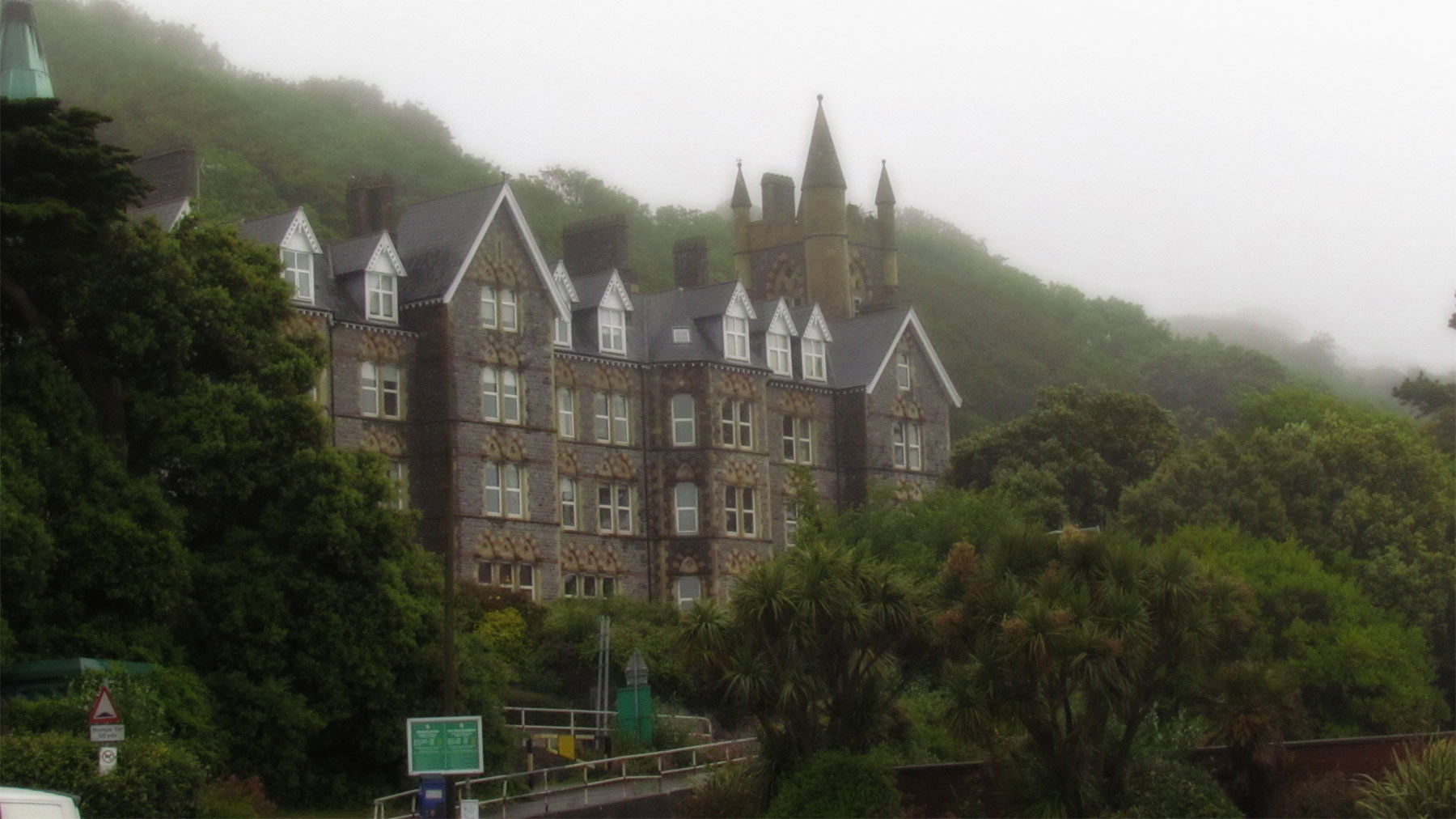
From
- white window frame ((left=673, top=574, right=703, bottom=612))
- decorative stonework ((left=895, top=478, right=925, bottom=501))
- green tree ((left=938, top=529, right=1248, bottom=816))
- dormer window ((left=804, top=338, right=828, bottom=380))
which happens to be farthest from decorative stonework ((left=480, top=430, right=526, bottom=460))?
green tree ((left=938, top=529, right=1248, bottom=816))

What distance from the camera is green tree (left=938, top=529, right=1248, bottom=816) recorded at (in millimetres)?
35531

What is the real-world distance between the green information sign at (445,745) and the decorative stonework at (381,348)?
26496 mm

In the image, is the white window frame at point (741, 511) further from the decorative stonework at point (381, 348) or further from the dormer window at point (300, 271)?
the dormer window at point (300, 271)

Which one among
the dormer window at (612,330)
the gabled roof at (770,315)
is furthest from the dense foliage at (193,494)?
the gabled roof at (770,315)

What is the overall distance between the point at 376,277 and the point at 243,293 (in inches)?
653

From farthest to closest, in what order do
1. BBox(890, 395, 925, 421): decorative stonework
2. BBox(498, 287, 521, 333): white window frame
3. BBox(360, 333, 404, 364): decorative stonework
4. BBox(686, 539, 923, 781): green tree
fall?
1. BBox(890, 395, 925, 421): decorative stonework
2. BBox(498, 287, 521, 333): white window frame
3. BBox(360, 333, 404, 364): decorative stonework
4. BBox(686, 539, 923, 781): green tree

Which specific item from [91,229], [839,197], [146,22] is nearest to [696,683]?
[91,229]

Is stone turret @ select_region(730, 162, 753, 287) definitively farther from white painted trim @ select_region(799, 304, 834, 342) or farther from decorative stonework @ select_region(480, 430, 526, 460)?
decorative stonework @ select_region(480, 430, 526, 460)

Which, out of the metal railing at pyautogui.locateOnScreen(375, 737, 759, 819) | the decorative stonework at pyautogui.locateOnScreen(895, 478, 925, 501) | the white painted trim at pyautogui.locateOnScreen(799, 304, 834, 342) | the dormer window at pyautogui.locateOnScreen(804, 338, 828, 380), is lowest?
the metal railing at pyautogui.locateOnScreen(375, 737, 759, 819)

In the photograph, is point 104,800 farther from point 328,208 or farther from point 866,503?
point 328,208

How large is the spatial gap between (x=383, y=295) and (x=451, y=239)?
2.69 m

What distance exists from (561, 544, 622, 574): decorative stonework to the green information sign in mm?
31162

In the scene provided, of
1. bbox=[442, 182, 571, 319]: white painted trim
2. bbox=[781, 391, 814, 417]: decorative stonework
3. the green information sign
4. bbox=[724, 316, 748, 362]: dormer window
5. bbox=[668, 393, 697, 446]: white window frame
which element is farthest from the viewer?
bbox=[781, 391, 814, 417]: decorative stonework

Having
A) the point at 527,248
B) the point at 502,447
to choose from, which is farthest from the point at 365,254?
the point at 502,447
